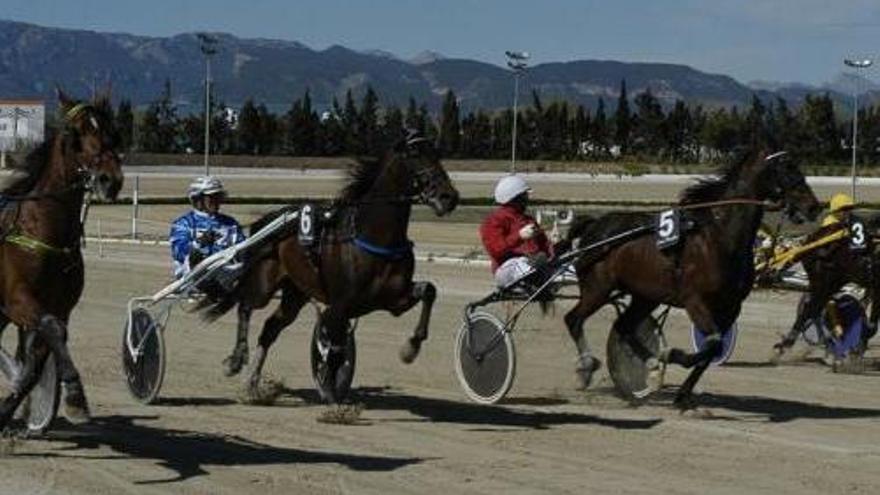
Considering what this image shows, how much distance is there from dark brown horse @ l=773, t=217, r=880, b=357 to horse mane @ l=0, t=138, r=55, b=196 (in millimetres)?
7567

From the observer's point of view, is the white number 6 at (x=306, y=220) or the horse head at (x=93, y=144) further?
the white number 6 at (x=306, y=220)

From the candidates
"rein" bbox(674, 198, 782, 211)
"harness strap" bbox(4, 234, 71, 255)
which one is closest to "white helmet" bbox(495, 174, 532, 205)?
"rein" bbox(674, 198, 782, 211)

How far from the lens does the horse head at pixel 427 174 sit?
35.4 feet

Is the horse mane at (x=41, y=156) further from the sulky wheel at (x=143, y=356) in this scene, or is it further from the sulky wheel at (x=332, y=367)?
the sulky wheel at (x=332, y=367)

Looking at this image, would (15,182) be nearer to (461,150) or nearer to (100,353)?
(100,353)

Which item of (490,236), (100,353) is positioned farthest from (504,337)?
(100,353)

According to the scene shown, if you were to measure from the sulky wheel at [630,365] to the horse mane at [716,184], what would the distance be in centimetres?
119

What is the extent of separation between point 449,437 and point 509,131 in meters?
101

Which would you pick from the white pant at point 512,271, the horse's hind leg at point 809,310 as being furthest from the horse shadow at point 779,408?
the horse's hind leg at point 809,310

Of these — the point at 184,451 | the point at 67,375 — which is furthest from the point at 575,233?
the point at 67,375

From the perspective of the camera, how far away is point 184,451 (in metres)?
9.72

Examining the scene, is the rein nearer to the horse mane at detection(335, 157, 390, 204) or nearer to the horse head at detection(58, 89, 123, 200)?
the horse mane at detection(335, 157, 390, 204)

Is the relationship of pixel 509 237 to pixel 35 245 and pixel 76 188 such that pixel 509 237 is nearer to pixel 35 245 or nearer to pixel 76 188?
pixel 76 188

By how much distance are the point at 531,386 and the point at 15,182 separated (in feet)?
16.7
